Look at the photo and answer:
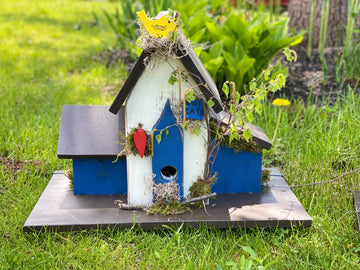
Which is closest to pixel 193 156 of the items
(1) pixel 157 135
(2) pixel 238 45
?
(1) pixel 157 135

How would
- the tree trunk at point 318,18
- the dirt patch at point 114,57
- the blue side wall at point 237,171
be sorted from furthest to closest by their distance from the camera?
the dirt patch at point 114,57, the tree trunk at point 318,18, the blue side wall at point 237,171

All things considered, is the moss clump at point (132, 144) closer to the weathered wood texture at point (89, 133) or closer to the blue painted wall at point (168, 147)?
the blue painted wall at point (168, 147)

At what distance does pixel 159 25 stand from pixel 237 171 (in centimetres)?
104

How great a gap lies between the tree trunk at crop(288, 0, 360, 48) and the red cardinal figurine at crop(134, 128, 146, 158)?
3.62 meters

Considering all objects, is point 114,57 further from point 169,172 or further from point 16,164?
point 169,172

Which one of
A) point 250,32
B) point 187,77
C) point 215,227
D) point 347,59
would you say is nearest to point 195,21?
point 250,32

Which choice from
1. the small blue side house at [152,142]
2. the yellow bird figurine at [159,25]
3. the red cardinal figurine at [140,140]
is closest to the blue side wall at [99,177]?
the small blue side house at [152,142]

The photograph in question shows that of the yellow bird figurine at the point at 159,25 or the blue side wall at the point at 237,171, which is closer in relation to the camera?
the yellow bird figurine at the point at 159,25

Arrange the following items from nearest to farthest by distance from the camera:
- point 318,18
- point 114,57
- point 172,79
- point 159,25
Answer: point 159,25, point 172,79, point 318,18, point 114,57

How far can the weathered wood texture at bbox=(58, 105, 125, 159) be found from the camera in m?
2.93

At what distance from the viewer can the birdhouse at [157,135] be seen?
8.71 feet

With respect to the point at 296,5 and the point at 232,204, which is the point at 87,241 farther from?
the point at 296,5

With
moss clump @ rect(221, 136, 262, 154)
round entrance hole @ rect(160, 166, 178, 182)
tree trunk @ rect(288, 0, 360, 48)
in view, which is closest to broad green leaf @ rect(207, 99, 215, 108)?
moss clump @ rect(221, 136, 262, 154)

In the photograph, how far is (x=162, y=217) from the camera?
2.81 meters
